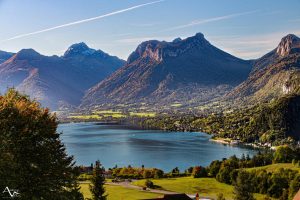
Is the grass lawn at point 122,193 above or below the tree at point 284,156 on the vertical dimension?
below

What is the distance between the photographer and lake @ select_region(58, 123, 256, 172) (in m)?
122

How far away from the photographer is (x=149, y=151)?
144m

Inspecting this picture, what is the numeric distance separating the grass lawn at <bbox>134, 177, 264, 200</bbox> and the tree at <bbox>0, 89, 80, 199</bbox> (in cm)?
5316

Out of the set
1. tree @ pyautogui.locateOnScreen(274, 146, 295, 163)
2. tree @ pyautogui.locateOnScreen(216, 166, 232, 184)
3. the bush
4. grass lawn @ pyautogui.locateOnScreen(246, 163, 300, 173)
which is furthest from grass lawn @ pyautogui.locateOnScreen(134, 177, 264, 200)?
tree @ pyautogui.locateOnScreen(274, 146, 295, 163)

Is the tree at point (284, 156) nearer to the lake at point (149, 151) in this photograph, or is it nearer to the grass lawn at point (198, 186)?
the lake at point (149, 151)

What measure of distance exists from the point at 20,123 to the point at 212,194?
57462 millimetres

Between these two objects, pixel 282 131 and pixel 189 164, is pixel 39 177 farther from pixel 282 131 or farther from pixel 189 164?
pixel 282 131

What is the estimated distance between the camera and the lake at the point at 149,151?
122m

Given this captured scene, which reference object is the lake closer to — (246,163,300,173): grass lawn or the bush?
the bush

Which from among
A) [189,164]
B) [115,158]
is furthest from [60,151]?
[115,158]

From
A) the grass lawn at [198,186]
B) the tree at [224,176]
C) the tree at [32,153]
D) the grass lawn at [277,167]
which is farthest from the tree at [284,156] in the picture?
the tree at [32,153]

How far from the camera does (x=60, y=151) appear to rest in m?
20.6

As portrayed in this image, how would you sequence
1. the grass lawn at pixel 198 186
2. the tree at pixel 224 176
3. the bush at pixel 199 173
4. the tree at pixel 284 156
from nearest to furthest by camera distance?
the grass lawn at pixel 198 186 < the tree at pixel 224 176 < the bush at pixel 199 173 < the tree at pixel 284 156

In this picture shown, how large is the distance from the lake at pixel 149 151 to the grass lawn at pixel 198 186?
26.4 metres
